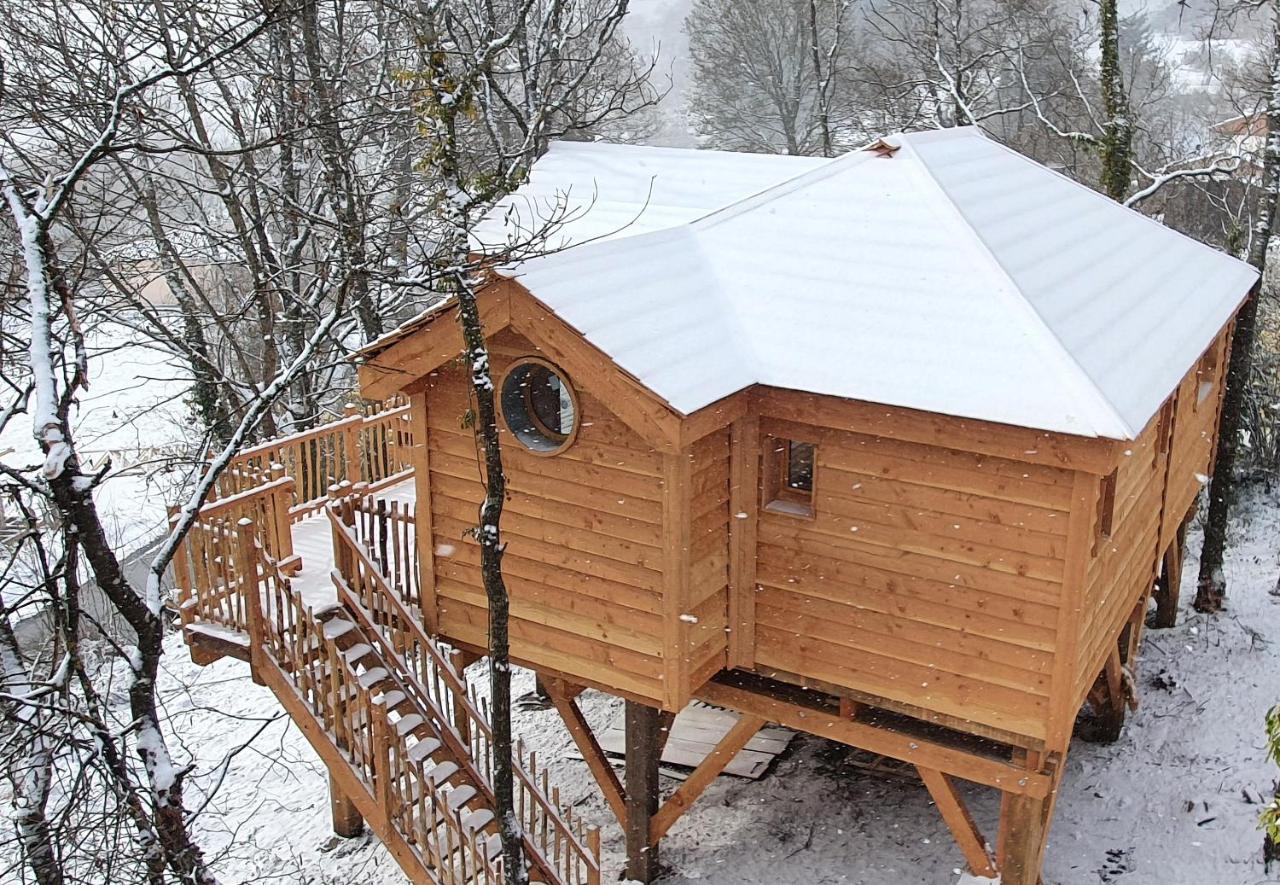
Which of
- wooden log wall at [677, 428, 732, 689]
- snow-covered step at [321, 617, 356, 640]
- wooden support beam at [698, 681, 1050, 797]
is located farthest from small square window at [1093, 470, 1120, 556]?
snow-covered step at [321, 617, 356, 640]

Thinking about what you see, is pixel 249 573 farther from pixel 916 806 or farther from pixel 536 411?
pixel 916 806

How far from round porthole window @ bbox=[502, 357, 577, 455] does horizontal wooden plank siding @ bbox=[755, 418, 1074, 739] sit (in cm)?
185

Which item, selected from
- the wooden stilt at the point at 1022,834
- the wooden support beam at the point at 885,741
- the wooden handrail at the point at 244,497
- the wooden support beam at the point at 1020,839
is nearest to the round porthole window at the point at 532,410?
the wooden handrail at the point at 244,497

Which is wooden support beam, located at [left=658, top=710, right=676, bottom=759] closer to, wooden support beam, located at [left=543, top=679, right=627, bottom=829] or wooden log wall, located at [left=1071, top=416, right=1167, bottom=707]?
wooden support beam, located at [left=543, top=679, right=627, bottom=829]

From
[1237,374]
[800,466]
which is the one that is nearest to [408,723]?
[800,466]

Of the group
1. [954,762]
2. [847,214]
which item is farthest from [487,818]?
[847,214]

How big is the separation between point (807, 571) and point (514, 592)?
2695mm

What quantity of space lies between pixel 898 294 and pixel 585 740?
5.66 meters

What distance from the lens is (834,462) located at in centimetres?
883

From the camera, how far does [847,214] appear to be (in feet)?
32.7

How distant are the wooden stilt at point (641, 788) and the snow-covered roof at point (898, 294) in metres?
4.21

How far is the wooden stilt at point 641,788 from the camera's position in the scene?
430 inches

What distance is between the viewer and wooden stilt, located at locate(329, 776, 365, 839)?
Result: 42.9ft

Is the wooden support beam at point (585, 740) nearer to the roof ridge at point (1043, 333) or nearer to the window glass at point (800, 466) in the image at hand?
the window glass at point (800, 466)
